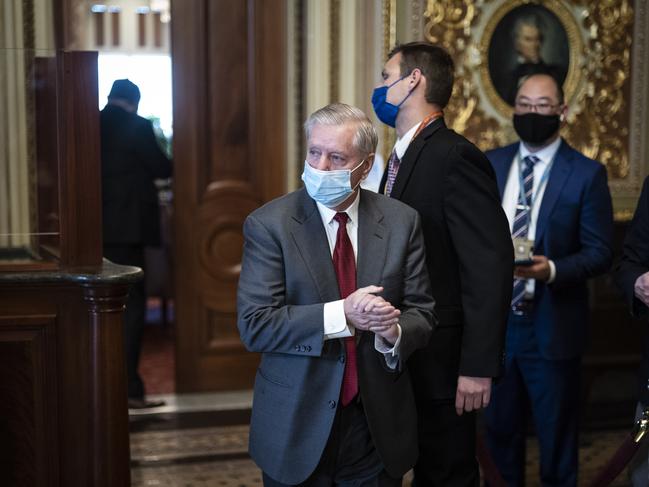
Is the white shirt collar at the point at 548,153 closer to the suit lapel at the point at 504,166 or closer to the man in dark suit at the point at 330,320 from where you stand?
the suit lapel at the point at 504,166

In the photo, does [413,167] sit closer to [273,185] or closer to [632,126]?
[273,185]

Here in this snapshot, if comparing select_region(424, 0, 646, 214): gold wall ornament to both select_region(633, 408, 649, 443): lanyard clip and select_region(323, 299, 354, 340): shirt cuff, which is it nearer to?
select_region(633, 408, 649, 443): lanyard clip

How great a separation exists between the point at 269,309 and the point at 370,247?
13.0 inches

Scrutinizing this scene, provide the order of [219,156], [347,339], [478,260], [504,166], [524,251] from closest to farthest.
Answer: [347,339] < [478,260] < [524,251] < [504,166] < [219,156]

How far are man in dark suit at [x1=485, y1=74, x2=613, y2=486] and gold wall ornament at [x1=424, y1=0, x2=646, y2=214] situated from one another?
1481mm

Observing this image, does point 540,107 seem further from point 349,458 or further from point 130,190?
point 130,190

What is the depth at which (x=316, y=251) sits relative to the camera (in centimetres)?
253

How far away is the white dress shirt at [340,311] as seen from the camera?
2.44 m

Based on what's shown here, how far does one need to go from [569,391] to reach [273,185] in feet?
8.30

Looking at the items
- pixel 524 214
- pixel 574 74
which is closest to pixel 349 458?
pixel 524 214

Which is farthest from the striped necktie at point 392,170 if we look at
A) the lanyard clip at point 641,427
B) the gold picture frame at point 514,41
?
the gold picture frame at point 514,41

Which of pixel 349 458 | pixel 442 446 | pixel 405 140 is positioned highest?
pixel 405 140

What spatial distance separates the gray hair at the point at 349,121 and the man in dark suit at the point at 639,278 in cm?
120

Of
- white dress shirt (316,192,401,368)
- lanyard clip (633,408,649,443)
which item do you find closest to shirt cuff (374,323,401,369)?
white dress shirt (316,192,401,368)
